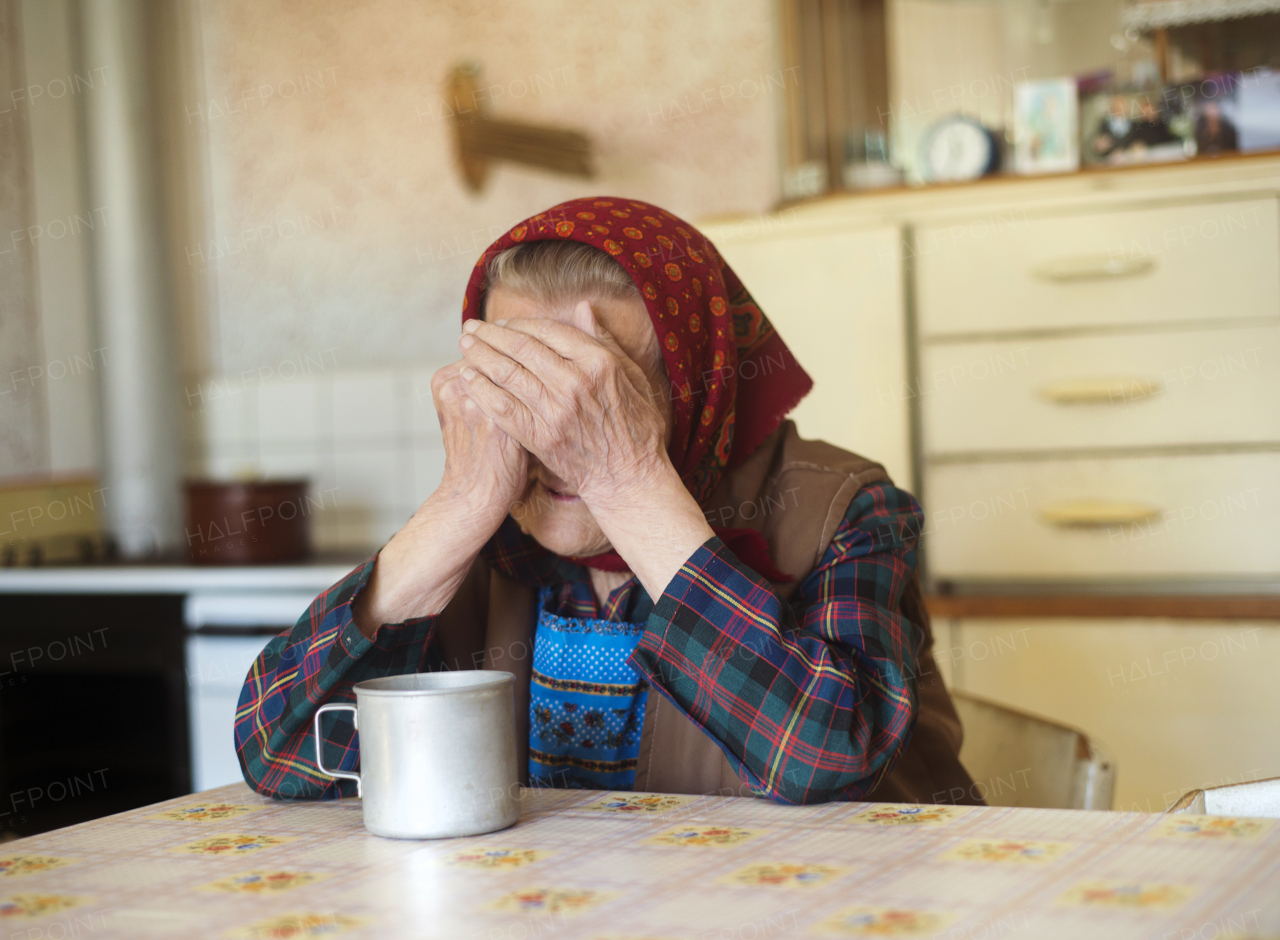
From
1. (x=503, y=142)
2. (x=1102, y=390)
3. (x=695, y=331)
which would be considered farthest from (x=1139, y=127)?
(x=695, y=331)

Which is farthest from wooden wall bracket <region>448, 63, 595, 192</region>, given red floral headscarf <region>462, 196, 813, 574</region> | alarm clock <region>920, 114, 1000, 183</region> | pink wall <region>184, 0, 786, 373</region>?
A: red floral headscarf <region>462, 196, 813, 574</region>

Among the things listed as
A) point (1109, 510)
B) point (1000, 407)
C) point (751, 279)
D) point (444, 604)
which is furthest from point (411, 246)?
point (444, 604)

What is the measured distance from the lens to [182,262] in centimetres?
303

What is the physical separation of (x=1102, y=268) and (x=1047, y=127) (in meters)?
0.46

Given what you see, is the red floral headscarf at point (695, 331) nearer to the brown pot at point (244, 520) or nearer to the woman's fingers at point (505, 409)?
the woman's fingers at point (505, 409)

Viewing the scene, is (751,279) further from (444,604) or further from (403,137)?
(444,604)

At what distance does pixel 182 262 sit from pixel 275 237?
0.28 metres

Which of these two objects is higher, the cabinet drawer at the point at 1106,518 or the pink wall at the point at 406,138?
the pink wall at the point at 406,138

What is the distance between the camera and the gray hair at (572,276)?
43.9 inches

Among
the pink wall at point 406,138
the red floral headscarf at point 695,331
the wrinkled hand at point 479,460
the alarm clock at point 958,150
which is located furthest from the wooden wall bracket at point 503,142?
the wrinkled hand at point 479,460

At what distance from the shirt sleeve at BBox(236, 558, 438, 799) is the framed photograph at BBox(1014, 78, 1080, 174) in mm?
1725

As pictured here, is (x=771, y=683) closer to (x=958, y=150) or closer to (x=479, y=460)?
(x=479, y=460)

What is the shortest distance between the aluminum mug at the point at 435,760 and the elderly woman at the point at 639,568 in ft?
0.59

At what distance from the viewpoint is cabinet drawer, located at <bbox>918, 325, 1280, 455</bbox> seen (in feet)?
6.34
